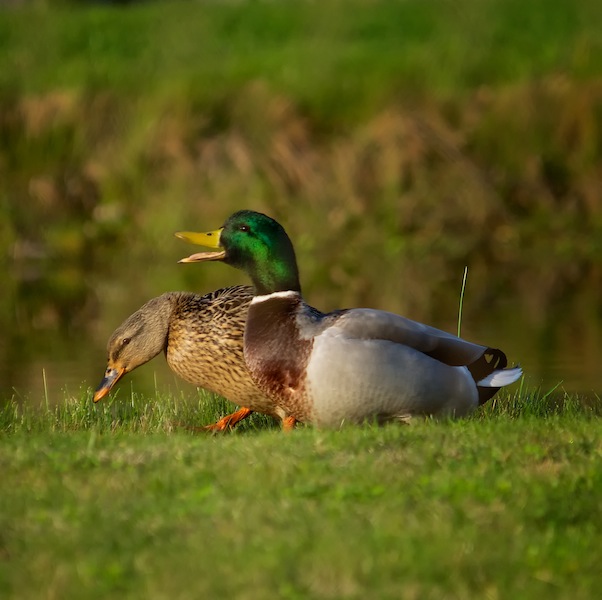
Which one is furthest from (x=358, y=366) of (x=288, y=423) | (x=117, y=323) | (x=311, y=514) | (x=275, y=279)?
(x=117, y=323)

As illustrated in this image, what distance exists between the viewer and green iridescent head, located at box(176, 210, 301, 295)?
263 inches

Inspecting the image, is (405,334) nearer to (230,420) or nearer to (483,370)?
(483,370)

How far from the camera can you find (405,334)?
6195 millimetres

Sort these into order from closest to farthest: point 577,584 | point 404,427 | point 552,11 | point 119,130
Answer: point 577,584 < point 404,427 < point 119,130 < point 552,11

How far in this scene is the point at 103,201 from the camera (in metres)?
16.9

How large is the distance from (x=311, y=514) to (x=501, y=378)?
7.03 feet

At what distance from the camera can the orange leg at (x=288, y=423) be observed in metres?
6.56

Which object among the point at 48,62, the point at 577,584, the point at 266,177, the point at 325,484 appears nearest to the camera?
the point at 577,584

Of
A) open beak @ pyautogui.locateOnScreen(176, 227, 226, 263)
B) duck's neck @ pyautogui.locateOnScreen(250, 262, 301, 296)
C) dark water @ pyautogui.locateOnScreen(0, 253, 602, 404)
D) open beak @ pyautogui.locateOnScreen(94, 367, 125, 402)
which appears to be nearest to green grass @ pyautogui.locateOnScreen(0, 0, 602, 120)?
dark water @ pyautogui.locateOnScreen(0, 253, 602, 404)

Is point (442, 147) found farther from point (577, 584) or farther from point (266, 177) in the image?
point (577, 584)

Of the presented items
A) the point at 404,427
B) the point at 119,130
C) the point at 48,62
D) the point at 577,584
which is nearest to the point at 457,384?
the point at 404,427

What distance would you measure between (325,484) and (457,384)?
1.55 metres

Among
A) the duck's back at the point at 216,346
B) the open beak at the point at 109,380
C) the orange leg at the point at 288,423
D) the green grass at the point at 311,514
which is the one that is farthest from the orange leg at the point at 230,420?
the green grass at the point at 311,514

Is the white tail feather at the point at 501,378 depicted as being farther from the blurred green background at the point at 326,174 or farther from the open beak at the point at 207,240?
the blurred green background at the point at 326,174
